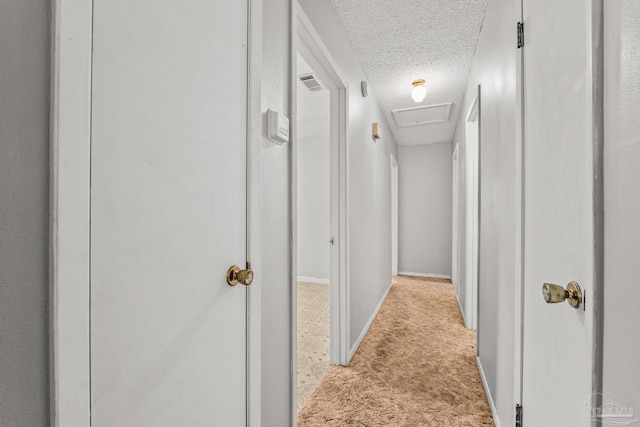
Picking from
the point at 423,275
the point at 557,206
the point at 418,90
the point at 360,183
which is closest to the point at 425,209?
the point at 423,275

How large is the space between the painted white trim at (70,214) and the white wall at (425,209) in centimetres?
528

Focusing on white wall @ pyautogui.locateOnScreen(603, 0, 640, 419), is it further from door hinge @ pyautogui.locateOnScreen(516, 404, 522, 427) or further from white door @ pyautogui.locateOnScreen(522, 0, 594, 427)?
door hinge @ pyautogui.locateOnScreen(516, 404, 522, 427)

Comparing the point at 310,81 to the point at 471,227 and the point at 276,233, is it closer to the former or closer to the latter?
the point at 276,233

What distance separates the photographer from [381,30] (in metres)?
2.02

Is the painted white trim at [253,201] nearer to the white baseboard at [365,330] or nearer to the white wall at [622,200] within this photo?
the white wall at [622,200]

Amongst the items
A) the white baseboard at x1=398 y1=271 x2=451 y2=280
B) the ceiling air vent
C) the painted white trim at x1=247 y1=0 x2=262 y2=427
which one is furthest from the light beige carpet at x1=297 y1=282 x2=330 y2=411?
the ceiling air vent

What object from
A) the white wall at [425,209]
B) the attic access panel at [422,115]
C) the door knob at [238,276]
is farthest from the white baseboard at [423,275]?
the door knob at [238,276]

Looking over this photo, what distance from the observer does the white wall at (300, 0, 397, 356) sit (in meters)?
1.84

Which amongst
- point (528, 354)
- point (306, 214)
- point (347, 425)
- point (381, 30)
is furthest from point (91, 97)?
point (306, 214)

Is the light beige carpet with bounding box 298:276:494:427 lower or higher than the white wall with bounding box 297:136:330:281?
lower

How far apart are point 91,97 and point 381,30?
213 centimetres

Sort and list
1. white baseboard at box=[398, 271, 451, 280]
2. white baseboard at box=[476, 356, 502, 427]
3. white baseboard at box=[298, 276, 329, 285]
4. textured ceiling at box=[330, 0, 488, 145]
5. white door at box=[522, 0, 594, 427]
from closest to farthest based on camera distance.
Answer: white door at box=[522, 0, 594, 427] → white baseboard at box=[476, 356, 502, 427] → textured ceiling at box=[330, 0, 488, 145] → white baseboard at box=[298, 276, 329, 285] → white baseboard at box=[398, 271, 451, 280]

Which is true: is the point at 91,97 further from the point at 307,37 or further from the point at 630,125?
the point at 307,37

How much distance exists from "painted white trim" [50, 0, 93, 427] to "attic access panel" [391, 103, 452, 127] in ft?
11.8
